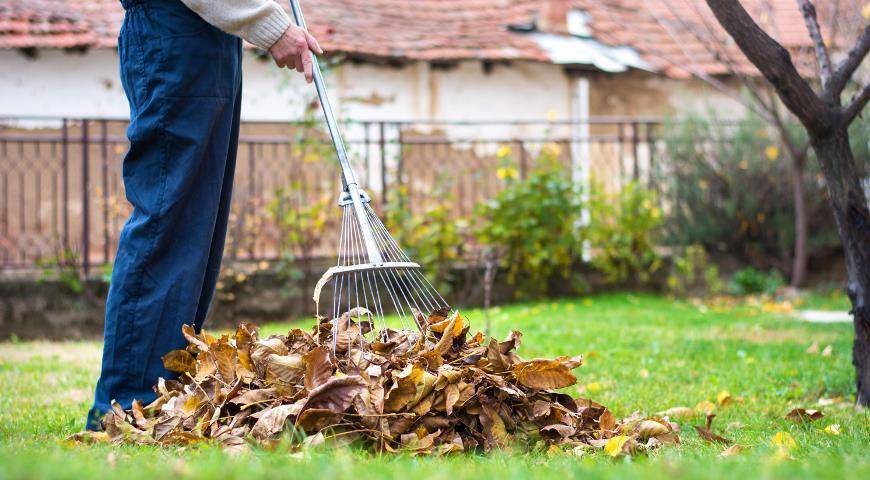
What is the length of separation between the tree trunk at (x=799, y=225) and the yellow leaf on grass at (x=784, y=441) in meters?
6.08

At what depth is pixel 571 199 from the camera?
26.4ft

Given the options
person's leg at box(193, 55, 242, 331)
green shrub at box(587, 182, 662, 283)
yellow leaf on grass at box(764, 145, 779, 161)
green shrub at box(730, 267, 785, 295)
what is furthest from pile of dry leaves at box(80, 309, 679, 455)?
yellow leaf on grass at box(764, 145, 779, 161)

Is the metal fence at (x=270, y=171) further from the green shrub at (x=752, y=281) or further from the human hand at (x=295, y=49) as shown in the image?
the human hand at (x=295, y=49)

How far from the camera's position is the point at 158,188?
8.99ft

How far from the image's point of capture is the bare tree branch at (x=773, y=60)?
3.19 metres

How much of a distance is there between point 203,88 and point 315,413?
1.13m

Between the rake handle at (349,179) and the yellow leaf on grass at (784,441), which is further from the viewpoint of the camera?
the rake handle at (349,179)

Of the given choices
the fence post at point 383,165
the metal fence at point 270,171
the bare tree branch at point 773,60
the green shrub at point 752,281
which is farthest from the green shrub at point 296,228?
the bare tree branch at point 773,60

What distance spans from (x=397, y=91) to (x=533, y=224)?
3.03m

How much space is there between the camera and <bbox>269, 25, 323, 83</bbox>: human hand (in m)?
2.75

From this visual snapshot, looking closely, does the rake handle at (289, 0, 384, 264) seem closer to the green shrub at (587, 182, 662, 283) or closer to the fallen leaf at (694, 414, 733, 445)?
the fallen leaf at (694, 414, 733, 445)

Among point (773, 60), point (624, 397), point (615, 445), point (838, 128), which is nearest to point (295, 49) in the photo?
point (615, 445)

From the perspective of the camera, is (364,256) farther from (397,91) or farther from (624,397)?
(397,91)

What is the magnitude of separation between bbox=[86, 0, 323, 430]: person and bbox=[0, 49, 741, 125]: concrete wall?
613 centimetres
